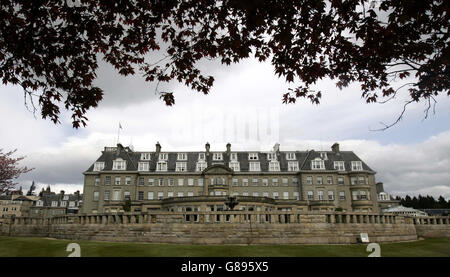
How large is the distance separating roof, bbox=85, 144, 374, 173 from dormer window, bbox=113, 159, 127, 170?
702 millimetres

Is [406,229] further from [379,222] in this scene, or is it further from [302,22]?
[302,22]

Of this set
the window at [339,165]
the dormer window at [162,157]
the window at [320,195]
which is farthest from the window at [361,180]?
the dormer window at [162,157]

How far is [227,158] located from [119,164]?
20.6 metres

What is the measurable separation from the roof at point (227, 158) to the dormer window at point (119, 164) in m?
0.70

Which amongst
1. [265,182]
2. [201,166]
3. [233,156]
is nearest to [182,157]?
[201,166]

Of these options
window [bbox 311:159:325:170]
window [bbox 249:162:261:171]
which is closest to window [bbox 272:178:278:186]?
window [bbox 249:162:261:171]

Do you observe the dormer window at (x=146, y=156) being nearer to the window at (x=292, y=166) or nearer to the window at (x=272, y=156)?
the window at (x=272, y=156)

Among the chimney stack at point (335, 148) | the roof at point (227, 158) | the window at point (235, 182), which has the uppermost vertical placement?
the chimney stack at point (335, 148)

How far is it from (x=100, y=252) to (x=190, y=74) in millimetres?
13375

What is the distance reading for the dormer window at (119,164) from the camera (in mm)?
58906

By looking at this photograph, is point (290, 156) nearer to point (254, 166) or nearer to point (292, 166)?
point (292, 166)

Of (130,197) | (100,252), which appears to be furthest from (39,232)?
(130,197)

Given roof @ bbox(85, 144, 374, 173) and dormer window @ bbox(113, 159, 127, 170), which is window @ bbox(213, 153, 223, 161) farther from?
dormer window @ bbox(113, 159, 127, 170)

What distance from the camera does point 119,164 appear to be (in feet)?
194
